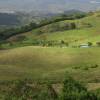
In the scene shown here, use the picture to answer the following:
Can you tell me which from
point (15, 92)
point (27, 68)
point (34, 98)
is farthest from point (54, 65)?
point (34, 98)

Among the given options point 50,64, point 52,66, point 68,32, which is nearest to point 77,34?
point 68,32

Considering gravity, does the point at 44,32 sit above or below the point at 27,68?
below

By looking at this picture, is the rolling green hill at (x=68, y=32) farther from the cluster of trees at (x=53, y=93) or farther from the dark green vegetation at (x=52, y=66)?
the cluster of trees at (x=53, y=93)

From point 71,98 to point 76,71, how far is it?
31.7 meters

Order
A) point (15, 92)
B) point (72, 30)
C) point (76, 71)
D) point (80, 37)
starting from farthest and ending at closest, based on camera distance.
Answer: point (72, 30), point (80, 37), point (76, 71), point (15, 92)

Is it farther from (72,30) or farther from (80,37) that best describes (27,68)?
(72,30)

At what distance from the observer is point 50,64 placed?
80.2 m

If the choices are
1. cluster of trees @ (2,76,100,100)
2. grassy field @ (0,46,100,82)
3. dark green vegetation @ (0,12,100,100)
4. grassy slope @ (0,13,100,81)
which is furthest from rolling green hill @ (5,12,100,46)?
cluster of trees @ (2,76,100,100)

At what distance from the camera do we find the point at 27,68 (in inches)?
2943

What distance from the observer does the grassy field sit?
64625 millimetres

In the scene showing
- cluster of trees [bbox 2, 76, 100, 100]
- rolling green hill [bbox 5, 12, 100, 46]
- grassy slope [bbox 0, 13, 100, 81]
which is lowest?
rolling green hill [bbox 5, 12, 100, 46]

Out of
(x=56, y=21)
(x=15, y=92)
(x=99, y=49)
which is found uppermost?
(x=15, y=92)

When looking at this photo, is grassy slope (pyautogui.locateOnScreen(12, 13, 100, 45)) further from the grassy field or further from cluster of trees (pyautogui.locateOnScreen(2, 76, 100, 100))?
cluster of trees (pyautogui.locateOnScreen(2, 76, 100, 100))

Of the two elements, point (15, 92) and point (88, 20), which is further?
point (88, 20)
